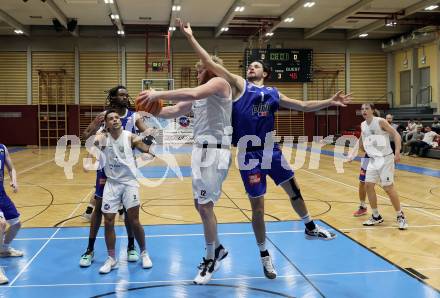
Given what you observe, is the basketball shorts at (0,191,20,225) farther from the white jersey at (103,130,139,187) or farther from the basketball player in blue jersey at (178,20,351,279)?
the basketball player in blue jersey at (178,20,351,279)

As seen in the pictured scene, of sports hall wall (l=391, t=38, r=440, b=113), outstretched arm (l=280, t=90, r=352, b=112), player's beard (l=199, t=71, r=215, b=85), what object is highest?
sports hall wall (l=391, t=38, r=440, b=113)

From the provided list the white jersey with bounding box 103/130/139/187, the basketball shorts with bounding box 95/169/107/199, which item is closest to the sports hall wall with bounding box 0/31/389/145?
the basketball shorts with bounding box 95/169/107/199

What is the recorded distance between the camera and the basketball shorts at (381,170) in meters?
6.66

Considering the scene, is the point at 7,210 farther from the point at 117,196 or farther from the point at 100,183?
the point at 117,196

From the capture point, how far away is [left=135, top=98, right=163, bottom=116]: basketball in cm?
365

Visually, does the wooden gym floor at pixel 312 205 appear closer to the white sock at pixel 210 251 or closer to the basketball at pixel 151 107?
the white sock at pixel 210 251

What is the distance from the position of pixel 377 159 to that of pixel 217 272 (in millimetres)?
3295

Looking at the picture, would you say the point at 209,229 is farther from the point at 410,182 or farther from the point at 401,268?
the point at 410,182

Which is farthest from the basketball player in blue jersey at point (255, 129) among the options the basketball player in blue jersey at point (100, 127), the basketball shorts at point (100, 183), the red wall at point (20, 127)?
the red wall at point (20, 127)

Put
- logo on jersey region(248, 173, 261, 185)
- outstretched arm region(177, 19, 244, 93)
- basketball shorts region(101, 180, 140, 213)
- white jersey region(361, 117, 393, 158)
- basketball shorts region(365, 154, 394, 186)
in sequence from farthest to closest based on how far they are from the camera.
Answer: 1. white jersey region(361, 117, 393, 158)
2. basketball shorts region(365, 154, 394, 186)
3. basketball shorts region(101, 180, 140, 213)
4. logo on jersey region(248, 173, 261, 185)
5. outstretched arm region(177, 19, 244, 93)

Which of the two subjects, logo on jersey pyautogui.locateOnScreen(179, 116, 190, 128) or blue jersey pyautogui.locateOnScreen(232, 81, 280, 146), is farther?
logo on jersey pyautogui.locateOnScreen(179, 116, 190, 128)

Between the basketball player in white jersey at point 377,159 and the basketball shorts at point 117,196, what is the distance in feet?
12.0

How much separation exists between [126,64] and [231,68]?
5761mm

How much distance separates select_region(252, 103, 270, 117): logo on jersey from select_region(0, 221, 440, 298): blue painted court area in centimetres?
164
